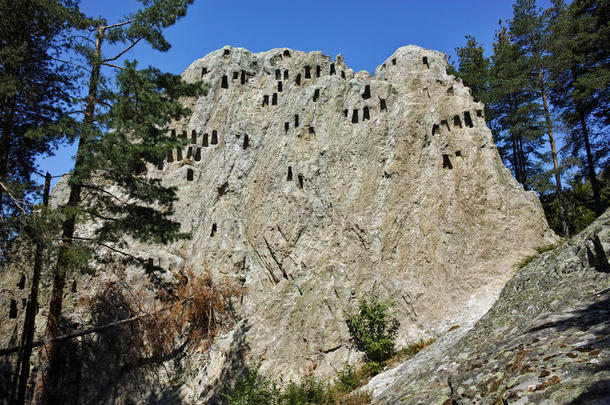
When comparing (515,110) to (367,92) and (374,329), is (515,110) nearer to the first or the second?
(367,92)

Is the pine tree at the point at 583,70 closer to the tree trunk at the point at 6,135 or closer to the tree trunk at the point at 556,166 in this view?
the tree trunk at the point at 556,166

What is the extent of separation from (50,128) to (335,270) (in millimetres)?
12066

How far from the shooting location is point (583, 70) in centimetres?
2347

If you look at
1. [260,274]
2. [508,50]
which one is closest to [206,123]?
[260,274]

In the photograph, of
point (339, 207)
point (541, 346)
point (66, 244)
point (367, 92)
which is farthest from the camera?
point (367, 92)

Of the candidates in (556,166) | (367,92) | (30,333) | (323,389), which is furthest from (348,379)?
(556,166)

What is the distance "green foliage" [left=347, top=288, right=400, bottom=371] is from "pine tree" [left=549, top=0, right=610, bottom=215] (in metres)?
14.4

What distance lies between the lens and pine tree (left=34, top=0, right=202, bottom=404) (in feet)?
42.0

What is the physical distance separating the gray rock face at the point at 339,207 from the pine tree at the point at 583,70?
765 cm

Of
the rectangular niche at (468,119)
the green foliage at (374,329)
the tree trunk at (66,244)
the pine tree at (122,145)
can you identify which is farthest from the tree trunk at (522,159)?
the tree trunk at (66,244)

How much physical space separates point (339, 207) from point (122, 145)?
34.2ft

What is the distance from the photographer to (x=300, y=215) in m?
20.5

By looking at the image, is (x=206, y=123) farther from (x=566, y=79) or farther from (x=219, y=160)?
(x=566, y=79)

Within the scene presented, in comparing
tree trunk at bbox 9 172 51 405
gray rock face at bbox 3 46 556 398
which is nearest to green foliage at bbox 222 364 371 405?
gray rock face at bbox 3 46 556 398
